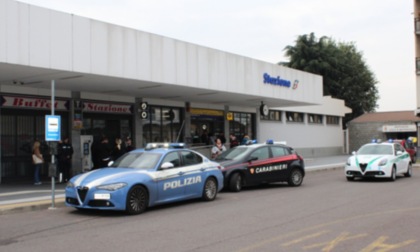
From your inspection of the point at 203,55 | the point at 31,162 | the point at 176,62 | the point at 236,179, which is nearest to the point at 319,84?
the point at 203,55

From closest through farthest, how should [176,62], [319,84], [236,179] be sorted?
[236,179], [176,62], [319,84]

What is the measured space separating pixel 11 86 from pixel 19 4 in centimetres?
486

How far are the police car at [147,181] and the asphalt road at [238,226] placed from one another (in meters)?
0.30

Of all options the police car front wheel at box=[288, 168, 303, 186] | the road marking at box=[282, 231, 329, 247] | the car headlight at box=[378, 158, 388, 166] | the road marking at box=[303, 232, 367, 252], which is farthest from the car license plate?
the car headlight at box=[378, 158, 388, 166]

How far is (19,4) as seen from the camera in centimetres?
1258

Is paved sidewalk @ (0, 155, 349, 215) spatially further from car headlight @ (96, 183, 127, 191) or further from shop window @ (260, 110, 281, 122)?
shop window @ (260, 110, 281, 122)

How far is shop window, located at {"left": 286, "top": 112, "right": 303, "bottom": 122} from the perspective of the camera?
Result: 114 ft

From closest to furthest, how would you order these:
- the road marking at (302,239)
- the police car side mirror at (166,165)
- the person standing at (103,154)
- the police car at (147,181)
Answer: the road marking at (302,239) → the police car at (147,181) → the police car side mirror at (166,165) → the person standing at (103,154)

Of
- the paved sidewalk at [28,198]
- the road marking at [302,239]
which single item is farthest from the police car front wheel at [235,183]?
the road marking at [302,239]

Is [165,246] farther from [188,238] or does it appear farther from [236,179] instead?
[236,179]

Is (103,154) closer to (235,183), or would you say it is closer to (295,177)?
(235,183)

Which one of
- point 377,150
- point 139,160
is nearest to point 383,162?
point 377,150

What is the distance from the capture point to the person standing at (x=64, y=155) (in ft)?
55.4

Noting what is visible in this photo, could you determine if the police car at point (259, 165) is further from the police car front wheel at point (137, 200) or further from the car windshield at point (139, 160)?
the police car front wheel at point (137, 200)
